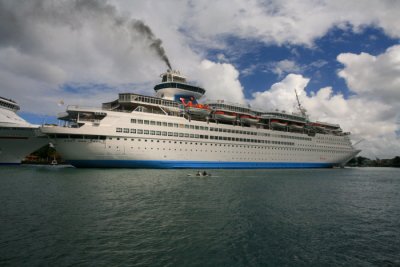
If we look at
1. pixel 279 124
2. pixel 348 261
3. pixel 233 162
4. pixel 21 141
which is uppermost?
pixel 279 124

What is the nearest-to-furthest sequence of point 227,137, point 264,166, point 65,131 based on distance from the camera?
point 65,131 → point 227,137 → point 264,166

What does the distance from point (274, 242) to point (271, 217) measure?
4067 mm

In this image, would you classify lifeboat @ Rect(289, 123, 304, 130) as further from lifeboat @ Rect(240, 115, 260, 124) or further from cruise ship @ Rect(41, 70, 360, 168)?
lifeboat @ Rect(240, 115, 260, 124)

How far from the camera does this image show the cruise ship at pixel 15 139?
1981 inches

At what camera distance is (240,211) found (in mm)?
15898

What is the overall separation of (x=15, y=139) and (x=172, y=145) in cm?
3063

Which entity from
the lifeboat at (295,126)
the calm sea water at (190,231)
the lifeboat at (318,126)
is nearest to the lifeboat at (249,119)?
the lifeboat at (295,126)

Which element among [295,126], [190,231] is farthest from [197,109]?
[190,231]

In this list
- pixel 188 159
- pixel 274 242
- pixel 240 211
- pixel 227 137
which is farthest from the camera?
pixel 227 137

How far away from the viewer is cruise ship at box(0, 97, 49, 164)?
165 feet

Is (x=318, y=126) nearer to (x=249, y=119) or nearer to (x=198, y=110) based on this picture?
(x=249, y=119)

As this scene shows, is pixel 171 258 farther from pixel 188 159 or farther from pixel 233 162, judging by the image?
pixel 233 162

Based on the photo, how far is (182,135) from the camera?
4928 centimetres

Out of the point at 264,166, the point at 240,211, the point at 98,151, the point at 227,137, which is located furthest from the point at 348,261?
the point at 264,166
